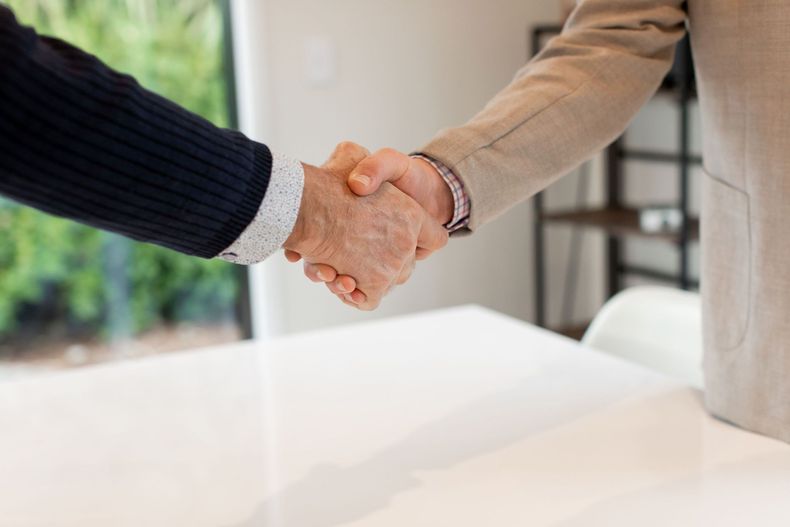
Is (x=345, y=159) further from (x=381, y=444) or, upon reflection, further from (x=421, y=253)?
(x=381, y=444)

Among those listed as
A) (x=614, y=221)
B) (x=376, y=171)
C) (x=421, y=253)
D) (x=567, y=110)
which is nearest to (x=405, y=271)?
(x=421, y=253)

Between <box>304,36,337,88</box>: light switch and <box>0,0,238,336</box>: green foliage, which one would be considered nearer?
<box>0,0,238,336</box>: green foliage

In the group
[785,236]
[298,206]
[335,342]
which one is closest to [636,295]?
[335,342]

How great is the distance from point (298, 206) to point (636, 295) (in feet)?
2.48

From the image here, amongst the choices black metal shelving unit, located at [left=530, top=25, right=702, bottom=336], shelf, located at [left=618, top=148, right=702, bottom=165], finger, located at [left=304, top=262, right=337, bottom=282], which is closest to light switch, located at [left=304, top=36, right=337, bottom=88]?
black metal shelving unit, located at [left=530, top=25, right=702, bottom=336]

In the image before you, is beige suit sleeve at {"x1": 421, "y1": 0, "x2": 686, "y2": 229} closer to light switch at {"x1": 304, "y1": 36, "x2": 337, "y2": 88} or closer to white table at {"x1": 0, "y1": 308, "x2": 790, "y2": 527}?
white table at {"x1": 0, "y1": 308, "x2": 790, "y2": 527}

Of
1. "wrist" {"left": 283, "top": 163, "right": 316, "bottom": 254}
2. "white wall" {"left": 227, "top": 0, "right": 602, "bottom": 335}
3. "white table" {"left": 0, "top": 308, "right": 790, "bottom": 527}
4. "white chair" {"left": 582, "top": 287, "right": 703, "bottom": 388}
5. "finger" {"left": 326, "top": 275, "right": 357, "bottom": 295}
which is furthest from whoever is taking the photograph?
"white wall" {"left": 227, "top": 0, "right": 602, "bottom": 335}

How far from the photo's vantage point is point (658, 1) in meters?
1.08

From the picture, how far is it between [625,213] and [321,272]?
2.24m

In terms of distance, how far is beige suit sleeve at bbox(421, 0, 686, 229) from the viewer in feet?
3.59

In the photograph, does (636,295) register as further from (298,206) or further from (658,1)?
(298,206)

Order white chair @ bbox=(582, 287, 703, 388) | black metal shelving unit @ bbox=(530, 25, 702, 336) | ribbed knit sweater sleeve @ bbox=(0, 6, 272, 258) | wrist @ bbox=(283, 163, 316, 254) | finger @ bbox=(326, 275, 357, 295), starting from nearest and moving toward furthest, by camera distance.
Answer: ribbed knit sweater sleeve @ bbox=(0, 6, 272, 258) → wrist @ bbox=(283, 163, 316, 254) → finger @ bbox=(326, 275, 357, 295) → white chair @ bbox=(582, 287, 703, 388) → black metal shelving unit @ bbox=(530, 25, 702, 336)

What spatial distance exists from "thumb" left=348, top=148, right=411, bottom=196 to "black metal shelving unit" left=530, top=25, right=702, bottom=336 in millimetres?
1693

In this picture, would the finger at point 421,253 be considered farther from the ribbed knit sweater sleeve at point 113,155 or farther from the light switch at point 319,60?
the light switch at point 319,60
